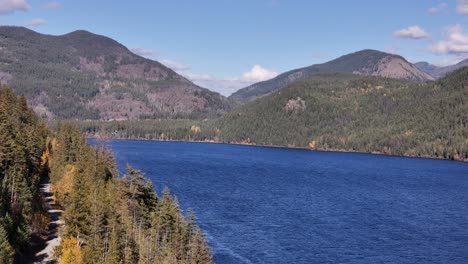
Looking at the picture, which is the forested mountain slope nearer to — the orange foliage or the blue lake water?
the orange foliage

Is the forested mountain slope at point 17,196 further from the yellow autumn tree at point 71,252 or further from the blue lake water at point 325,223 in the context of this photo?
the blue lake water at point 325,223

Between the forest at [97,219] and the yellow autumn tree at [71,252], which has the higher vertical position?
the forest at [97,219]

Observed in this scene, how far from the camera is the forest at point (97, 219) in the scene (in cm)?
7394

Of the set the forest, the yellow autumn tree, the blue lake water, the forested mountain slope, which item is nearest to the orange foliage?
the forest

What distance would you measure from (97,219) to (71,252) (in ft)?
20.3

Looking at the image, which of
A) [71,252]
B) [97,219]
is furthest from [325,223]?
[71,252]

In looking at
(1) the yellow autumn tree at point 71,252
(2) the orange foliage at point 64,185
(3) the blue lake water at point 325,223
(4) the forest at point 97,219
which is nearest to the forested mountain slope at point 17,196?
(4) the forest at point 97,219

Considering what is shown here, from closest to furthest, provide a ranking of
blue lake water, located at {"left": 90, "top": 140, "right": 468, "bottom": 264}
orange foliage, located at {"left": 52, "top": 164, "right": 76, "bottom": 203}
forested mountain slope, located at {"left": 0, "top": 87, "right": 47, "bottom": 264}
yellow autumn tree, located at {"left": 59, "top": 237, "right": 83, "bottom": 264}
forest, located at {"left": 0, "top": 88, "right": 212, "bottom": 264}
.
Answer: yellow autumn tree, located at {"left": 59, "top": 237, "right": 83, "bottom": 264}, forest, located at {"left": 0, "top": 88, "right": 212, "bottom": 264}, forested mountain slope, located at {"left": 0, "top": 87, "right": 47, "bottom": 264}, blue lake water, located at {"left": 90, "top": 140, "right": 468, "bottom": 264}, orange foliage, located at {"left": 52, "top": 164, "right": 76, "bottom": 203}

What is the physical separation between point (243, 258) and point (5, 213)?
1692 inches

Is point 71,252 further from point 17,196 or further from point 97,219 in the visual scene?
point 17,196

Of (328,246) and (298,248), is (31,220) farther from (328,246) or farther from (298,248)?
(328,246)

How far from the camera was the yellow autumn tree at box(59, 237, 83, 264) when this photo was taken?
73.8m

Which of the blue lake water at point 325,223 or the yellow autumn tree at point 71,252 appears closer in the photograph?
the yellow autumn tree at point 71,252

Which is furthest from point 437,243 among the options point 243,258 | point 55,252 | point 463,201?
point 55,252
